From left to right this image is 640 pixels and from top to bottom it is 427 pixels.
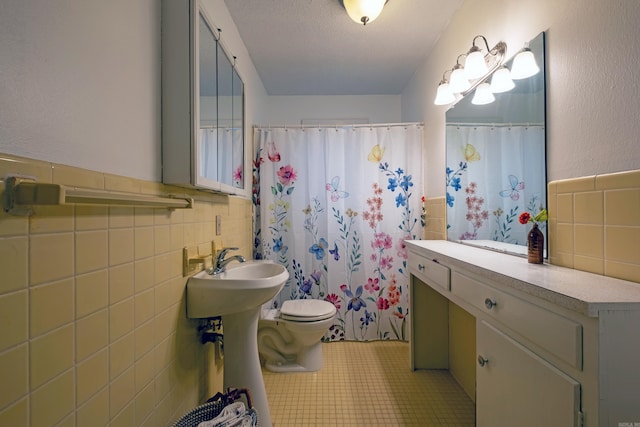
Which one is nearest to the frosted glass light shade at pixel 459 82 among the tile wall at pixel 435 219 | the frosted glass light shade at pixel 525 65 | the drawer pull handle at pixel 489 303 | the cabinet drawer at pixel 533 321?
the frosted glass light shade at pixel 525 65

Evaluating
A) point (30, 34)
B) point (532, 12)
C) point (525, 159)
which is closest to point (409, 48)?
point (532, 12)

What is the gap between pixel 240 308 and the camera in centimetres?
132

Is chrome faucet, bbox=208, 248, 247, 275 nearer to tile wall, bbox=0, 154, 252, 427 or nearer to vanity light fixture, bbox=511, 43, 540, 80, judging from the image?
tile wall, bbox=0, 154, 252, 427

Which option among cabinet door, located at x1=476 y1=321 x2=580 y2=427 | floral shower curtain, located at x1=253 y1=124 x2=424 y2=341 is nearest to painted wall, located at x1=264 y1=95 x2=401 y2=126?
floral shower curtain, located at x1=253 y1=124 x2=424 y2=341

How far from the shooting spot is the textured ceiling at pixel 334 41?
73.7 inches

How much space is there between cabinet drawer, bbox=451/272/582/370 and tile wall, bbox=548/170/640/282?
0.30m

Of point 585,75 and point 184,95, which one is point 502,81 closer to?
point 585,75

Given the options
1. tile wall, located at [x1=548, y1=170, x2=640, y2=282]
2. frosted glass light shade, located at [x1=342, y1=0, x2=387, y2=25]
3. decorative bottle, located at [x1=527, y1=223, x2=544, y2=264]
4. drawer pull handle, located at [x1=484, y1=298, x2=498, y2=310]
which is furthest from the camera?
frosted glass light shade, located at [x1=342, y1=0, x2=387, y2=25]

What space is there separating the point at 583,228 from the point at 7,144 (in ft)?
5.09

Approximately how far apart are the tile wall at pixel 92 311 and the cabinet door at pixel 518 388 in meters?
1.18

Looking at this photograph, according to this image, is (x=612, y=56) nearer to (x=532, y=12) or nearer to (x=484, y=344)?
(x=532, y=12)

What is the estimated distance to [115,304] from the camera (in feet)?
2.89

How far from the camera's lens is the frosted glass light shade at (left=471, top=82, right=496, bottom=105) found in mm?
1619

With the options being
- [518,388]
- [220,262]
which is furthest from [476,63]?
[220,262]
